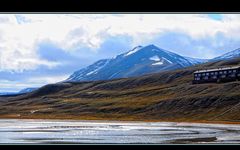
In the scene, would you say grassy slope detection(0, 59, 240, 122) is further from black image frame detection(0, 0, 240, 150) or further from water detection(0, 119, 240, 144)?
black image frame detection(0, 0, 240, 150)

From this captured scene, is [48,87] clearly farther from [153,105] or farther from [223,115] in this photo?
[223,115]

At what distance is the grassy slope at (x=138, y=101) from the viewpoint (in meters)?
80.7

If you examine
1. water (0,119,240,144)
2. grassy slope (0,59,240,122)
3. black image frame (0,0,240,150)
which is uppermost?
grassy slope (0,59,240,122)

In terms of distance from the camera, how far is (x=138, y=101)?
10094 cm

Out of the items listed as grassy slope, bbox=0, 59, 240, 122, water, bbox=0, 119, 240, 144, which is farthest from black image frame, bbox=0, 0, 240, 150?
grassy slope, bbox=0, 59, 240, 122

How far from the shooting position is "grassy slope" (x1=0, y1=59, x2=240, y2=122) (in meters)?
80.7
